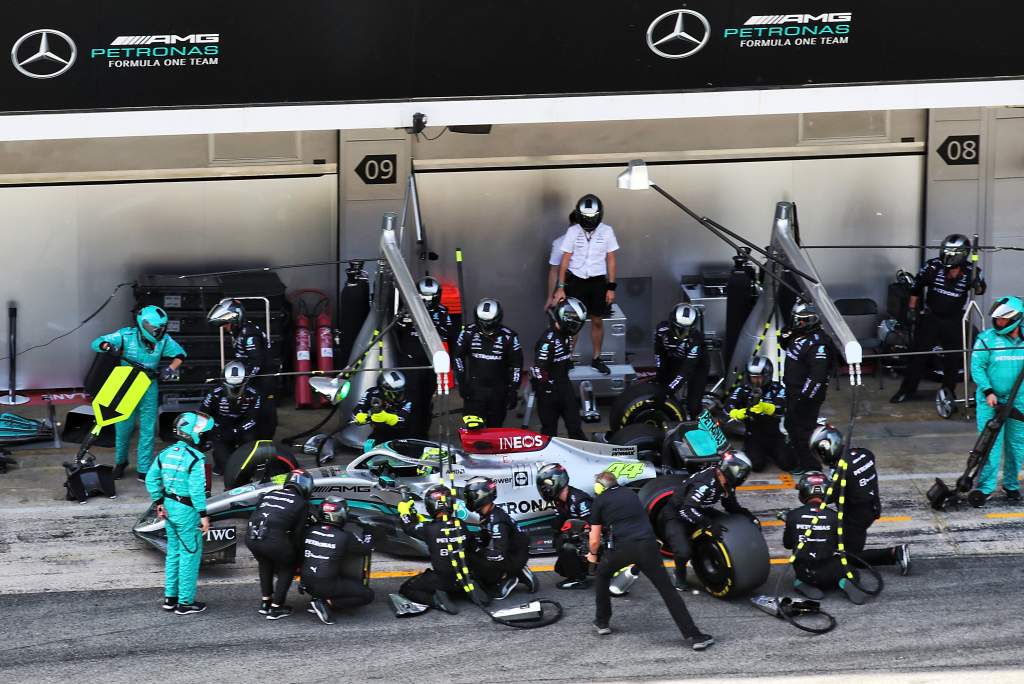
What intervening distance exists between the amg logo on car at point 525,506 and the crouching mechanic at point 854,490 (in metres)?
2.50

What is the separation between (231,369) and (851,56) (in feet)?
23.0

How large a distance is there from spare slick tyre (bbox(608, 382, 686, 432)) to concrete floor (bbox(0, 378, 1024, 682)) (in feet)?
5.61

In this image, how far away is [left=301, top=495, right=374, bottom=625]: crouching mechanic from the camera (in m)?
12.4

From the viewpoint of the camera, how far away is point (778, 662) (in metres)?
11.7

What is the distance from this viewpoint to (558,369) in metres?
15.9

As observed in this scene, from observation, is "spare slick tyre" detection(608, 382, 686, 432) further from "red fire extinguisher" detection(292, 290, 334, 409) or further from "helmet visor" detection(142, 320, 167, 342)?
"helmet visor" detection(142, 320, 167, 342)

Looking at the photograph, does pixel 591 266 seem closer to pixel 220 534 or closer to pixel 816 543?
pixel 816 543

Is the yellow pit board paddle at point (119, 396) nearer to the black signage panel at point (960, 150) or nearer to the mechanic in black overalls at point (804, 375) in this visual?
the mechanic in black overalls at point (804, 375)

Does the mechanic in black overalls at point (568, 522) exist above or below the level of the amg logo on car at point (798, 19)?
below

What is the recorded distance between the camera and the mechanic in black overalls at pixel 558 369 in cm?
1579

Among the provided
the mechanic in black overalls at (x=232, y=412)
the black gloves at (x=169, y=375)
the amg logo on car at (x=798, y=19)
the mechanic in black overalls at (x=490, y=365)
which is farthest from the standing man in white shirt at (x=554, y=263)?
the black gloves at (x=169, y=375)

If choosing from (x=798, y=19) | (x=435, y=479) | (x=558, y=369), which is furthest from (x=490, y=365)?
(x=798, y=19)

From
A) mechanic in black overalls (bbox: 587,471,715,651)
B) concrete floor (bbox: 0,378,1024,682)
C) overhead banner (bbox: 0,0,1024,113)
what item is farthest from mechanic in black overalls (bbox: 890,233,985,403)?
mechanic in black overalls (bbox: 587,471,715,651)

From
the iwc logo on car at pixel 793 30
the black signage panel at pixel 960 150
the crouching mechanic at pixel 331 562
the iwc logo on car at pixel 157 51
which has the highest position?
the iwc logo on car at pixel 793 30
